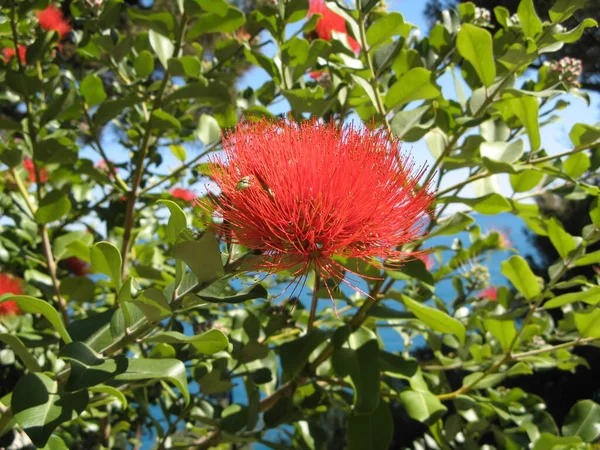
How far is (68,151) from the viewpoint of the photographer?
1.00m

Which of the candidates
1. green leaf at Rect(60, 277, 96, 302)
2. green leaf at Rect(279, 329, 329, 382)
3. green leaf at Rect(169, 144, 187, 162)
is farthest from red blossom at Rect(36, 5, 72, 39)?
green leaf at Rect(279, 329, 329, 382)

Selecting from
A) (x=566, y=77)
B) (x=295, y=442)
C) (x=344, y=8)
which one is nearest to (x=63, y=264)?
(x=295, y=442)

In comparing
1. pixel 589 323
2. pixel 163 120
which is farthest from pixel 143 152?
pixel 589 323

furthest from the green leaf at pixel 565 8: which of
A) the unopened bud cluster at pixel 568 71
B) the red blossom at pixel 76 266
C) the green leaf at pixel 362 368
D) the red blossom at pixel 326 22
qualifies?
the red blossom at pixel 76 266

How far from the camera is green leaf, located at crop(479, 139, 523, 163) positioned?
870 mm

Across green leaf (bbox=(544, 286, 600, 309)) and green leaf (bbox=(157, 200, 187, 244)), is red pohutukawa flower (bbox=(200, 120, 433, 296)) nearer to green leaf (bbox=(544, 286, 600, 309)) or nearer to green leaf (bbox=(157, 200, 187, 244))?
green leaf (bbox=(157, 200, 187, 244))

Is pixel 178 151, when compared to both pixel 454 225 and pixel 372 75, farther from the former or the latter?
pixel 454 225

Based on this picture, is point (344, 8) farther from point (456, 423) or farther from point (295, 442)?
point (295, 442)

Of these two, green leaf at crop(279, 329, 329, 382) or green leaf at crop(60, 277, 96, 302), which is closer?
green leaf at crop(279, 329, 329, 382)

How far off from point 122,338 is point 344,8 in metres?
0.63

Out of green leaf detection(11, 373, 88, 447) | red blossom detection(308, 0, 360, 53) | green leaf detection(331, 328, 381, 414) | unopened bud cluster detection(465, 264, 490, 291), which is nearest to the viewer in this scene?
green leaf detection(11, 373, 88, 447)

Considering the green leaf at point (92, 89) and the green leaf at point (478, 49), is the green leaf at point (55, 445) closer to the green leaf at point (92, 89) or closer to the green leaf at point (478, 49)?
the green leaf at point (92, 89)

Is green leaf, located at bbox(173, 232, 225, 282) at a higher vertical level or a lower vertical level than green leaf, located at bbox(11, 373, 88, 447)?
higher

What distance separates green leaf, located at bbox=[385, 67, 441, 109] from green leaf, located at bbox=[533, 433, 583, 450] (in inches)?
24.4
